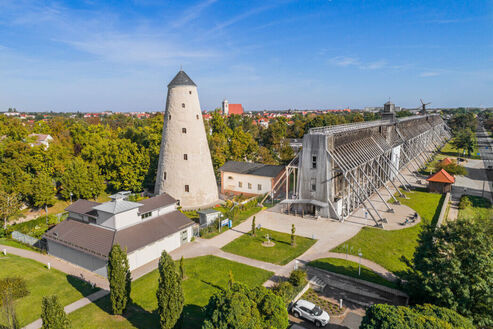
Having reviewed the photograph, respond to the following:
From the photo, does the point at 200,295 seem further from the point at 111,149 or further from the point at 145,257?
the point at 111,149

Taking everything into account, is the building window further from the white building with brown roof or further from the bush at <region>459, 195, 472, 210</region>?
the bush at <region>459, 195, 472, 210</region>

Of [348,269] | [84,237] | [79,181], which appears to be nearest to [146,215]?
[84,237]

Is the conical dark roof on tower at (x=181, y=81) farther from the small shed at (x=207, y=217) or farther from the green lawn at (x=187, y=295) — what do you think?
the green lawn at (x=187, y=295)

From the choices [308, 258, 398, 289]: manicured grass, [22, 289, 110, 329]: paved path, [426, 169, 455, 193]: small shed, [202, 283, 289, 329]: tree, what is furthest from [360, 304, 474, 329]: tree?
[426, 169, 455, 193]: small shed

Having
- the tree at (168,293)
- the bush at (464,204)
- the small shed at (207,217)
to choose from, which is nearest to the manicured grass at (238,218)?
the small shed at (207,217)

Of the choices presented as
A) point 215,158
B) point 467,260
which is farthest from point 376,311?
point 215,158
